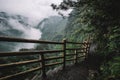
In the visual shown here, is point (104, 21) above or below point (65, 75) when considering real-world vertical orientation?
above

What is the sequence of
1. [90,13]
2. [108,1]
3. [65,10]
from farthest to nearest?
1. [65,10]
2. [90,13]
3. [108,1]

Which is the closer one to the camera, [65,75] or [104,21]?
[65,75]

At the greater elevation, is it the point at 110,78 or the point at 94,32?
the point at 94,32

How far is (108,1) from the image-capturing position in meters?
8.78

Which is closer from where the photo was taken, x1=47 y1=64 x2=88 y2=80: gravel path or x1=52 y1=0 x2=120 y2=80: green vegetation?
x1=47 y1=64 x2=88 y2=80: gravel path

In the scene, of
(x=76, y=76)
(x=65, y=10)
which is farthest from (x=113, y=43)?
(x=65, y=10)

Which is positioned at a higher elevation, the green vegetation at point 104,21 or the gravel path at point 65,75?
the green vegetation at point 104,21

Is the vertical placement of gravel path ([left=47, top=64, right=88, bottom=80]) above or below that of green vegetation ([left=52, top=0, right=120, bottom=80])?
below

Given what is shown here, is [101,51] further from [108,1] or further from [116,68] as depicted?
[116,68]

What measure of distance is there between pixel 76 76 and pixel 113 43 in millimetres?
2355

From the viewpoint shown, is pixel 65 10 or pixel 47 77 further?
pixel 65 10

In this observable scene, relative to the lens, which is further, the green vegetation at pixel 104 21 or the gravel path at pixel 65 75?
the green vegetation at pixel 104 21

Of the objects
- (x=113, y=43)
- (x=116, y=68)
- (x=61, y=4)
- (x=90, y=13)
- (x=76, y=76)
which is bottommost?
(x=76, y=76)

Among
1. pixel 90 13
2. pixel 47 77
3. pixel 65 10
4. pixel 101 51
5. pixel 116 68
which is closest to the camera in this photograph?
pixel 116 68
